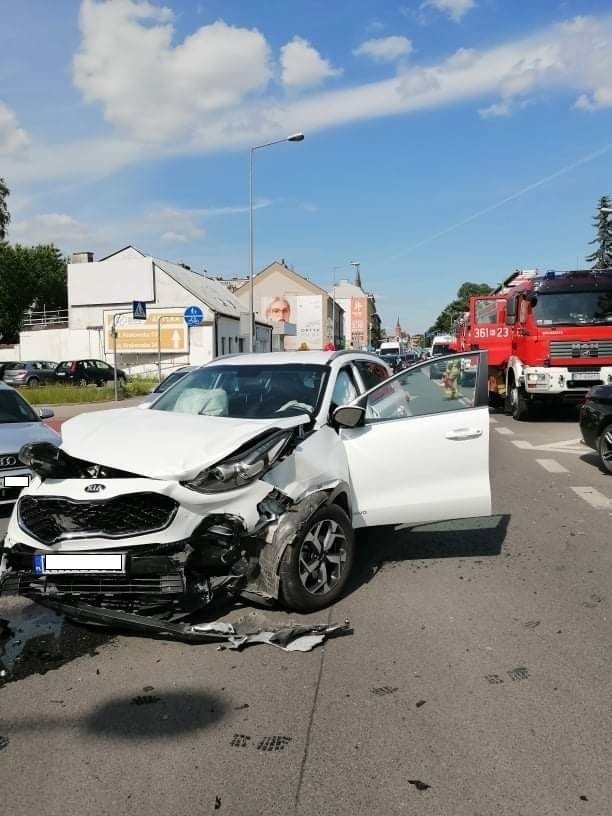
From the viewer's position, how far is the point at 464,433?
5.38m

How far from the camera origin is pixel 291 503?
4438 millimetres

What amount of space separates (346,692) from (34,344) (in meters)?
49.9

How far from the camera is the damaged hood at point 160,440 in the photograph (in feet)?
13.3

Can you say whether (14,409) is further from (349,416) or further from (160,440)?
(349,416)

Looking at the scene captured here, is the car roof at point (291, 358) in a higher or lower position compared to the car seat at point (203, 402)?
higher

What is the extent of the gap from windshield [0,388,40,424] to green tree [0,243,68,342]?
56293 mm

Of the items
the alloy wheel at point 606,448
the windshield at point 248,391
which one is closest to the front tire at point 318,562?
the windshield at point 248,391

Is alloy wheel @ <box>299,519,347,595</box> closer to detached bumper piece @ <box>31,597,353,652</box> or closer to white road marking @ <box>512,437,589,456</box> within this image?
detached bumper piece @ <box>31,597,353,652</box>

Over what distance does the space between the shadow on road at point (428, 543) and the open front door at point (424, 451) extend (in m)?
0.59

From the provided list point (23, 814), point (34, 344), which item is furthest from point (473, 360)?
point (34, 344)

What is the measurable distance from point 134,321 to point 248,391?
133 ft

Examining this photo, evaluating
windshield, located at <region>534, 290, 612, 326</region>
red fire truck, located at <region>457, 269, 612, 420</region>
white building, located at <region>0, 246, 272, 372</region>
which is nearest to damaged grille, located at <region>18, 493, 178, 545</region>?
red fire truck, located at <region>457, 269, 612, 420</region>

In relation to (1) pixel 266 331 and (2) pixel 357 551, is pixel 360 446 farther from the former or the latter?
(1) pixel 266 331

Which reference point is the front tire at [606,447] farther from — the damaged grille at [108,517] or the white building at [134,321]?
the white building at [134,321]
